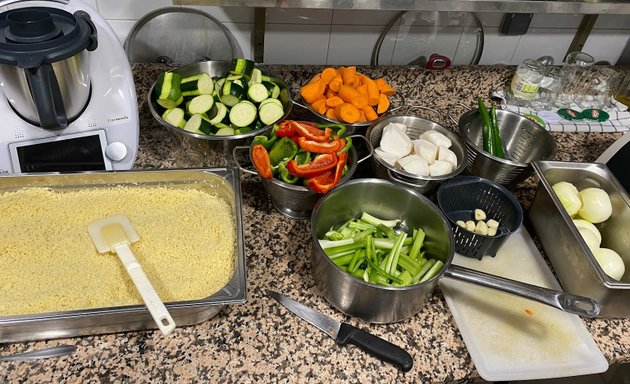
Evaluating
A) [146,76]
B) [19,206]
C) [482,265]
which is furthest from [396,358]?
[146,76]

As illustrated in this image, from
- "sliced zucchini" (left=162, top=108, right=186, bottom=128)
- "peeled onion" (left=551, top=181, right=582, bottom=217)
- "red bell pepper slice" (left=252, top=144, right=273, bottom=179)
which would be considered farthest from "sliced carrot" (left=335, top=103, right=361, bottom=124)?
"peeled onion" (left=551, top=181, right=582, bottom=217)

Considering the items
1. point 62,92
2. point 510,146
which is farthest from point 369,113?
point 62,92

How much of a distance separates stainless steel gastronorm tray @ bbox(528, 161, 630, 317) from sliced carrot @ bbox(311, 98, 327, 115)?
47 cm

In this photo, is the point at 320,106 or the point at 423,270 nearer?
the point at 423,270

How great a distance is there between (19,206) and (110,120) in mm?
225

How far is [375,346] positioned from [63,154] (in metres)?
0.68

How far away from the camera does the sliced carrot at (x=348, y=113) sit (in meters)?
1.11

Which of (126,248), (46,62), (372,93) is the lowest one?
(126,248)

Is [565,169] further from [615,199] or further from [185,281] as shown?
[185,281]

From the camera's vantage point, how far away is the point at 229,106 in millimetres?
1118

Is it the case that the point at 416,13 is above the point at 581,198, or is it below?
above

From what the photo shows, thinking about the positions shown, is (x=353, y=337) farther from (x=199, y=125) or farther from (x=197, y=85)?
(x=197, y=85)

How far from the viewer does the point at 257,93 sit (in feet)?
3.71

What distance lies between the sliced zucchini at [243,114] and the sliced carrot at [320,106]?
0.13 m
